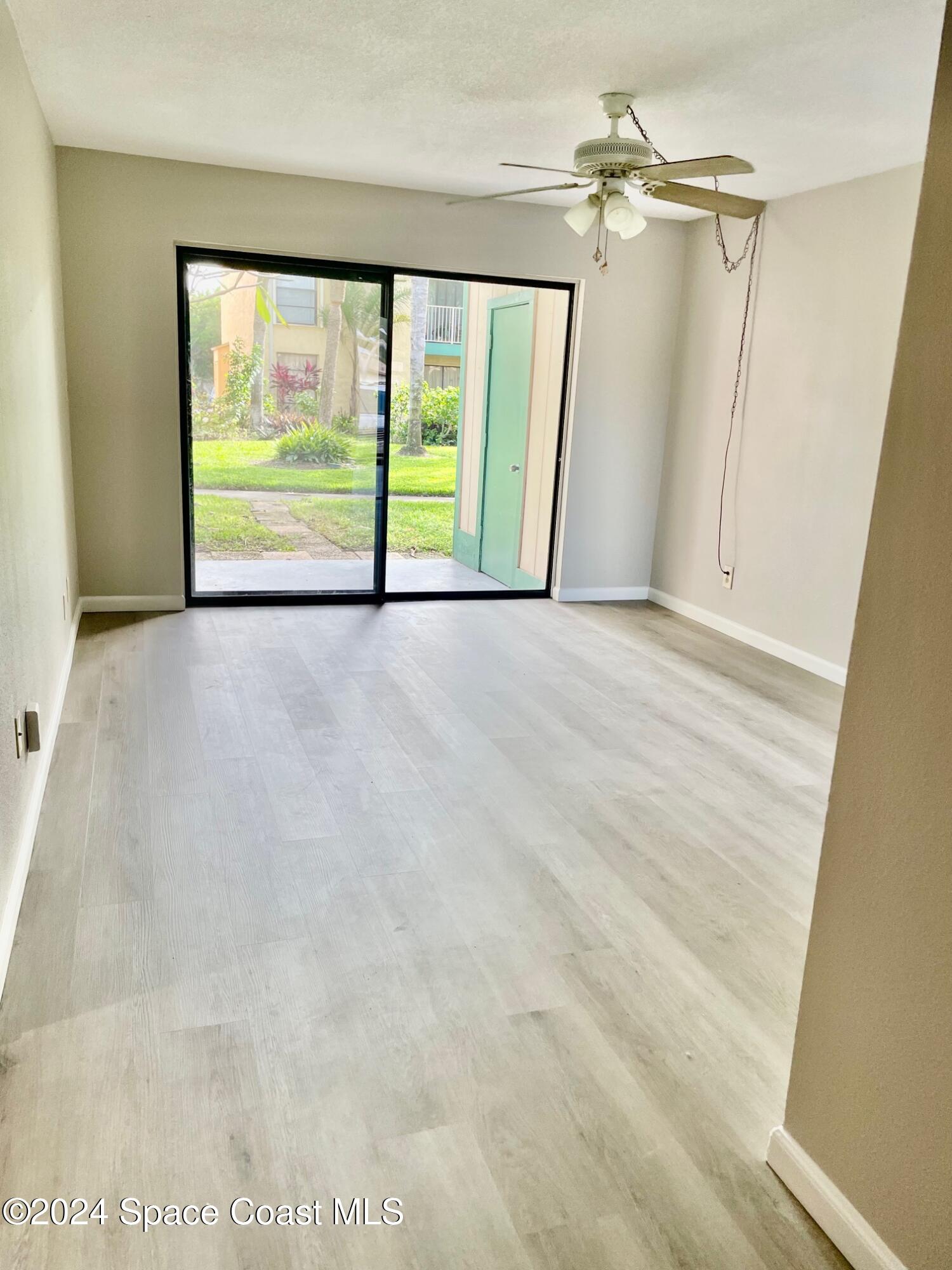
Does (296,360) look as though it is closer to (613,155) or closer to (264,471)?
(264,471)

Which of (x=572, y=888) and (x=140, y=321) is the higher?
(x=140, y=321)

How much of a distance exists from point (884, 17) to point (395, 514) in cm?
714

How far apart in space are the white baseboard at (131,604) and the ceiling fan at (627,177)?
3174 mm

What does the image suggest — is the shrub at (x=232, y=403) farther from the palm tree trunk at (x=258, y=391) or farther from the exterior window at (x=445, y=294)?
the exterior window at (x=445, y=294)

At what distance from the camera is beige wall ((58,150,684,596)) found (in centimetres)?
508

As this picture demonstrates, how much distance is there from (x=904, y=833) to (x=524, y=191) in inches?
127

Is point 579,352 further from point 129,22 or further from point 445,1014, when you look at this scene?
point 445,1014

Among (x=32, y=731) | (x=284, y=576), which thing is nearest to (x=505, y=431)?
(x=284, y=576)

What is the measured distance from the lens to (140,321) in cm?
524

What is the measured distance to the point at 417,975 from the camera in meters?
2.24

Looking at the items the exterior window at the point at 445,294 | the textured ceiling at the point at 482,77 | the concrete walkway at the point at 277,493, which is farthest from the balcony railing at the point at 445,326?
the textured ceiling at the point at 482,77

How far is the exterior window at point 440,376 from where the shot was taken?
10.1 metres

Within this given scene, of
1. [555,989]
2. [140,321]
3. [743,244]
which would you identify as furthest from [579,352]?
[555,989]

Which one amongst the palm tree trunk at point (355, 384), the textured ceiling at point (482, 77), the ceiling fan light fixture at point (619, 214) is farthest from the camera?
the palm tree trunk at point (355, 384)
